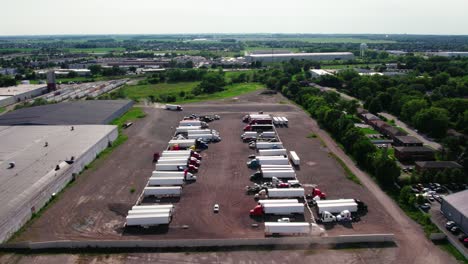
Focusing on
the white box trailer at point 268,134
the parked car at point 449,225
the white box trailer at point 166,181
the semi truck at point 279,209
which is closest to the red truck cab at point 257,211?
the semi truck at point 279,209

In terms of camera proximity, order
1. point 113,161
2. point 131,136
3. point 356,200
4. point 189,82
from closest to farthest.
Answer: point 356,200
point 113,161
point 131,136
point 189,82

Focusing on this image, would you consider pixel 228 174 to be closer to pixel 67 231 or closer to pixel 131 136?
pixel 67 231

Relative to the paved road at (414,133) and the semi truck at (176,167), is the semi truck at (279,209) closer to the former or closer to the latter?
the semi truck at (176,167)

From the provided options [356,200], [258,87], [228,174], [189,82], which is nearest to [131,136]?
[228,174]

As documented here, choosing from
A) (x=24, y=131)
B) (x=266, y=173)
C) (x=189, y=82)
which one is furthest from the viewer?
(x=189, y=82)

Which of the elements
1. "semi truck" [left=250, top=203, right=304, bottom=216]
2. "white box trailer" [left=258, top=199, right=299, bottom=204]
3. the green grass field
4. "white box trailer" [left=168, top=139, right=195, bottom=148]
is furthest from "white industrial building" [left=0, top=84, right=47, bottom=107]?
"semi truck" [left=250, top=203, right=304, bottom=216]

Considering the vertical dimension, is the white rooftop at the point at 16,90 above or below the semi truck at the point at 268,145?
above

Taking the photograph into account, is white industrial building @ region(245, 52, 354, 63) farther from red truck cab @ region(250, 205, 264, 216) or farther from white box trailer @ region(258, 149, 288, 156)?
red truck cab @ region(250, 205, 264, 216)
